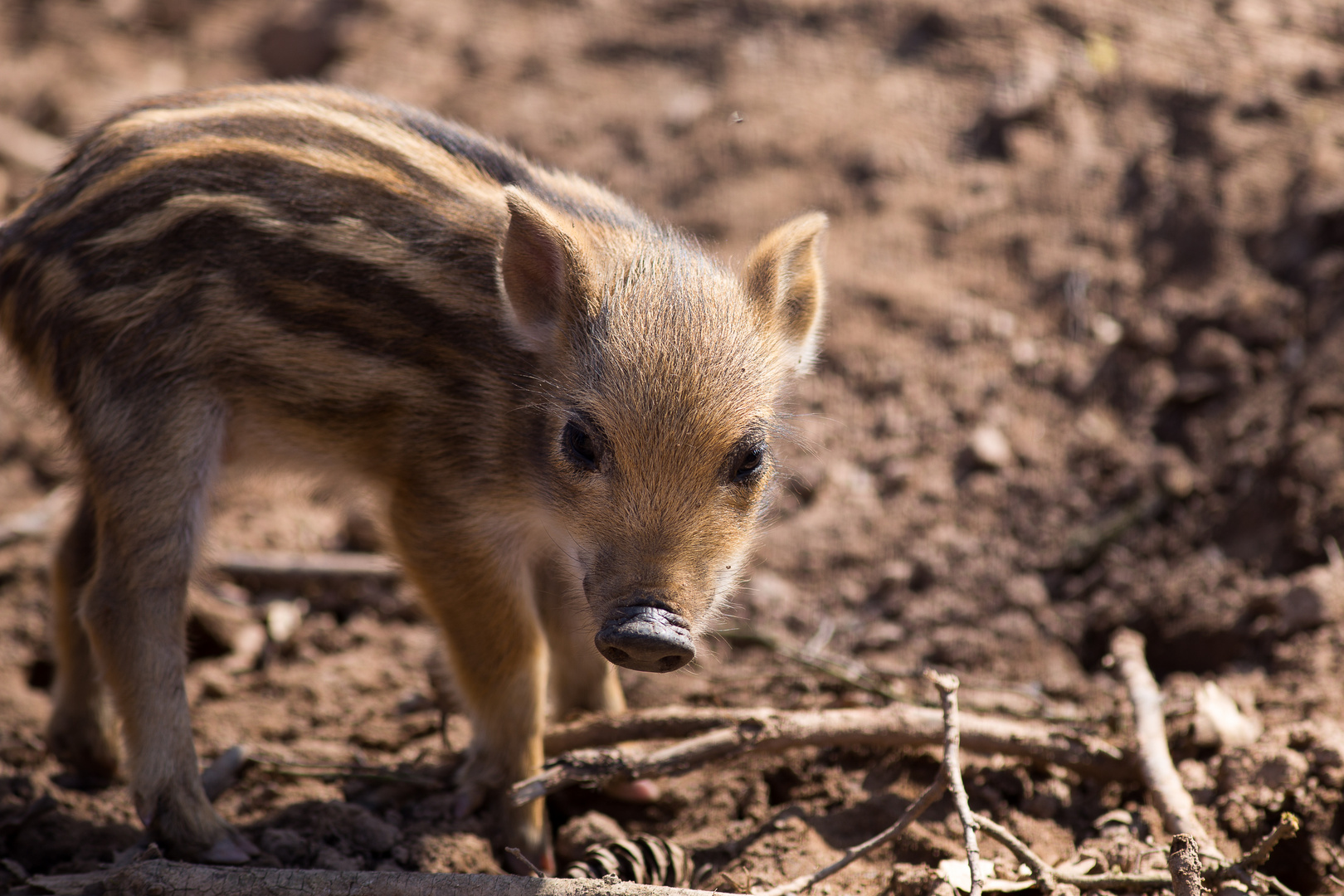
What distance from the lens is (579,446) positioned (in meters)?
3.04

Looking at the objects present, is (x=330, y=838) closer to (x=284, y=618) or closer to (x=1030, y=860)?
(x=284, y=618)

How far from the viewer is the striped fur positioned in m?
3.09

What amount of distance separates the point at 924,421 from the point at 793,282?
1.48m

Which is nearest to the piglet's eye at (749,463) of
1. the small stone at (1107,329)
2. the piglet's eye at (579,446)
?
the piglet's eye at (579,446)

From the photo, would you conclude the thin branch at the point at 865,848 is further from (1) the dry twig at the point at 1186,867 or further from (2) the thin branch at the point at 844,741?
(1) the dry twig at the point at 1186,867

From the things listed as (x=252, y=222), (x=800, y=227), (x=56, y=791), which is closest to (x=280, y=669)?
(x=56, y=791)

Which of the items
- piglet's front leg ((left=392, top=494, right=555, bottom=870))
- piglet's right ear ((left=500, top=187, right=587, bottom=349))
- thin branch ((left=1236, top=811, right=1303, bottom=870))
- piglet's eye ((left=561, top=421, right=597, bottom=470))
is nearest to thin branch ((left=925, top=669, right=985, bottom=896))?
thin branch ((left=1236, top=811, right=1303, bottom=870))

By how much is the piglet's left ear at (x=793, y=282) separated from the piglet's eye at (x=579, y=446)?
0.69 m

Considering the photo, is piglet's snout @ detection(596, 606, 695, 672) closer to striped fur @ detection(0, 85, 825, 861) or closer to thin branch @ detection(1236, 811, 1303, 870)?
striped fur @ detection(0, 85, 825, 861)

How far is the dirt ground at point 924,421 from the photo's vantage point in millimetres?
3232

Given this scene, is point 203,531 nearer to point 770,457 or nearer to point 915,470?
point 770,457

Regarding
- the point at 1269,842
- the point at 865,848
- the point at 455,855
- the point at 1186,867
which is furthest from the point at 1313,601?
the point at 455,855

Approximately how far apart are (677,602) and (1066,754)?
3.91 ft

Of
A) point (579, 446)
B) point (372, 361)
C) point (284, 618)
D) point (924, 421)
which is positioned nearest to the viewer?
point (579, 446)
